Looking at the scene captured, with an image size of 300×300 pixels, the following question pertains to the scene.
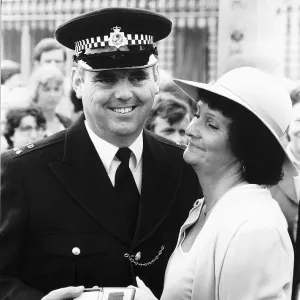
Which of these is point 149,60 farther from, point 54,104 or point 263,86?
point 54,104

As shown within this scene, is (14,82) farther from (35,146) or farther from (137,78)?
(137,78)

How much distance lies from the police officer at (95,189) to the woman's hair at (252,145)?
421mm

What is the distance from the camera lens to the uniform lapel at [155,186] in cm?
229

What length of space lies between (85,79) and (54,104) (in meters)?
1.30

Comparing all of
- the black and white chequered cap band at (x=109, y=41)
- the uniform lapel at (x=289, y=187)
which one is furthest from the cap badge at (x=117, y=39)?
the uniform lapel at (x=289, y=187)

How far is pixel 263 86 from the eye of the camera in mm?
1936

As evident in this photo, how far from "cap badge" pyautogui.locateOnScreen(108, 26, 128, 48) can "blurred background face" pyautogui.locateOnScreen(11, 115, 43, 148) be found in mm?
1398

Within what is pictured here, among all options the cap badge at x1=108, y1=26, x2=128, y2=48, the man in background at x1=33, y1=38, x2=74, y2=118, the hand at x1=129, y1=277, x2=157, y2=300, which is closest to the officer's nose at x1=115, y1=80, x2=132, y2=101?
the cap badge at x1=108, y1=26, x2=128, y2=48

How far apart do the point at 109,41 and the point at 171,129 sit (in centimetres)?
138

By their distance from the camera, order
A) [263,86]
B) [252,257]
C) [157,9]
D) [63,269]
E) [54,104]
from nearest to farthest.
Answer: [252,257], [263,86], [63,269], [157,9], [54,104]

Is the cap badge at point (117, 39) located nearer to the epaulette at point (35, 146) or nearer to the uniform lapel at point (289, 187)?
the epaulette at point (35, 146)

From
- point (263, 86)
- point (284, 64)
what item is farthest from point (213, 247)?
point (284, 64)

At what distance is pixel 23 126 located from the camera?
3.54 m

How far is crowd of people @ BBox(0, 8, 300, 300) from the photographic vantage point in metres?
1.93
